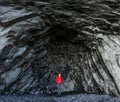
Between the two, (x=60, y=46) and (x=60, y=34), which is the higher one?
(x=60, y=34)

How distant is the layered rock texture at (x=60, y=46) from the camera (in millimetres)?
11430

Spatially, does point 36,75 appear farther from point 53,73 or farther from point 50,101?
point 50,101

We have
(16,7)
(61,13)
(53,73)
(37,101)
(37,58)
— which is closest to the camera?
(37,101)

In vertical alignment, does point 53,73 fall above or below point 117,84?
below

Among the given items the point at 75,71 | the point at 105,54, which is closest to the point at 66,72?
the point at 75,71

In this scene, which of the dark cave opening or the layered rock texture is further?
the dark cave opening

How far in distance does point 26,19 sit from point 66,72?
4.65 m

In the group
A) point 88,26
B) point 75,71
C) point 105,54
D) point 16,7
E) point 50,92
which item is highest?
point 16,7

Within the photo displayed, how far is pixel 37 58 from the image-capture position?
44.7 feet

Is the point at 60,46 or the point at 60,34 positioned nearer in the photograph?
the point at 60,34

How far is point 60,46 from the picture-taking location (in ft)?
47.7

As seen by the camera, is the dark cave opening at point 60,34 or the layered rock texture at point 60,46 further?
the dark cave opening at point 60,34

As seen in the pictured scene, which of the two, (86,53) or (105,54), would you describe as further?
(86,53)

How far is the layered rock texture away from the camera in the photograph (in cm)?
1143
